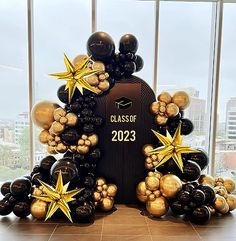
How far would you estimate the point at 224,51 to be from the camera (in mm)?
4156

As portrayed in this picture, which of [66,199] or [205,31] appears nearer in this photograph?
[66,199]

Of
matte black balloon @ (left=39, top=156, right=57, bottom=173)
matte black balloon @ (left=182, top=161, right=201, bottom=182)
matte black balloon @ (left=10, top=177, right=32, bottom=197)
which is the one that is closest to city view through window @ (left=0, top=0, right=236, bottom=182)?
matte black balloon @ (left=39, top=156, right=57, bottom=173)

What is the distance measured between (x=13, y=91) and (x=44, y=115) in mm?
1494

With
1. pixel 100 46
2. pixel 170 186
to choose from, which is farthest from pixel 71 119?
pixel 170 186

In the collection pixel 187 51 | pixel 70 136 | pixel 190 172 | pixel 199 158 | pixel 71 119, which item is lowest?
pixel 190 172

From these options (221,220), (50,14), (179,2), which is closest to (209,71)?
(179,2)

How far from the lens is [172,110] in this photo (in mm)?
3010

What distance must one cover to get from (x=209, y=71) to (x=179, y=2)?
4.07 ft

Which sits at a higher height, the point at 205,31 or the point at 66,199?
the point at 205,31

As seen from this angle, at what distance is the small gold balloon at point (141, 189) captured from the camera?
2.94 metres

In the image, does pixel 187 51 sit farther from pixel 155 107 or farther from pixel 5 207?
pixel 5 207

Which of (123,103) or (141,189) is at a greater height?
(123,103)

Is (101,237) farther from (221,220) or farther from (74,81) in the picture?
(74,81)

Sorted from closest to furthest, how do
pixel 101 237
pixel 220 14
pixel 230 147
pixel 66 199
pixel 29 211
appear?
1. pixel 101 237
2. pixel 66 199
3. pixel 29 211
4. pixel 220 14
5. pixel 230 147
